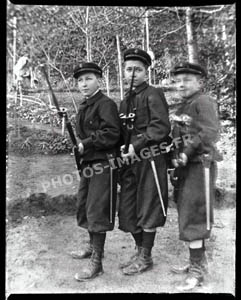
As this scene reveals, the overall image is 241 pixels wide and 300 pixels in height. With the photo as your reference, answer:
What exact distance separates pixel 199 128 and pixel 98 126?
0.71m

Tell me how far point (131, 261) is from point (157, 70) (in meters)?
1.41

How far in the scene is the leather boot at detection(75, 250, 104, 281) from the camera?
2.94 metres

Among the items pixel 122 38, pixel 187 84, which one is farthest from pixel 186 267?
pixel 122 38

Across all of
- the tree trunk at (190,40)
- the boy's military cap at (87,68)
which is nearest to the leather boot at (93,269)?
the boy's military cap at (87,68)

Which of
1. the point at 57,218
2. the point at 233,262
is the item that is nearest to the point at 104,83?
the point at 57,218

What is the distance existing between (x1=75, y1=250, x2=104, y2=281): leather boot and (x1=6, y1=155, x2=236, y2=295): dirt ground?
0.12 ft

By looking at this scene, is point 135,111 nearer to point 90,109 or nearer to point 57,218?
point 90,109

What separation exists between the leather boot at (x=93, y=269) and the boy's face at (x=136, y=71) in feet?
4.16

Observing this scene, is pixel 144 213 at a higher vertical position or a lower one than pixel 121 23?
lower

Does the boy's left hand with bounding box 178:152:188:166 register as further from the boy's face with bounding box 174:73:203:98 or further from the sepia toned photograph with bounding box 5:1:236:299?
the boy's face with bounding box 174:73:203:98

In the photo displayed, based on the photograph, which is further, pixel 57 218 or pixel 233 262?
pixel 57 218

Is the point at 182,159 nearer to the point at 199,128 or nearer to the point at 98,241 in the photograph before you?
the point at 199,128

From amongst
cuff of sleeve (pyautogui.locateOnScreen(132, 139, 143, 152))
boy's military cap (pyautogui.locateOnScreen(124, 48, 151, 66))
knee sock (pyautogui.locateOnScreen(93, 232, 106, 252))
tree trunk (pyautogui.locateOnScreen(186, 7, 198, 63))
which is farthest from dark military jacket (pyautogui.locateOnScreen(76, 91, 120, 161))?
tree trunk (pyautogui.locateOnScreen(186, 7, 198, 63))

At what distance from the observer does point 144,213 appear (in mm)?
2896
